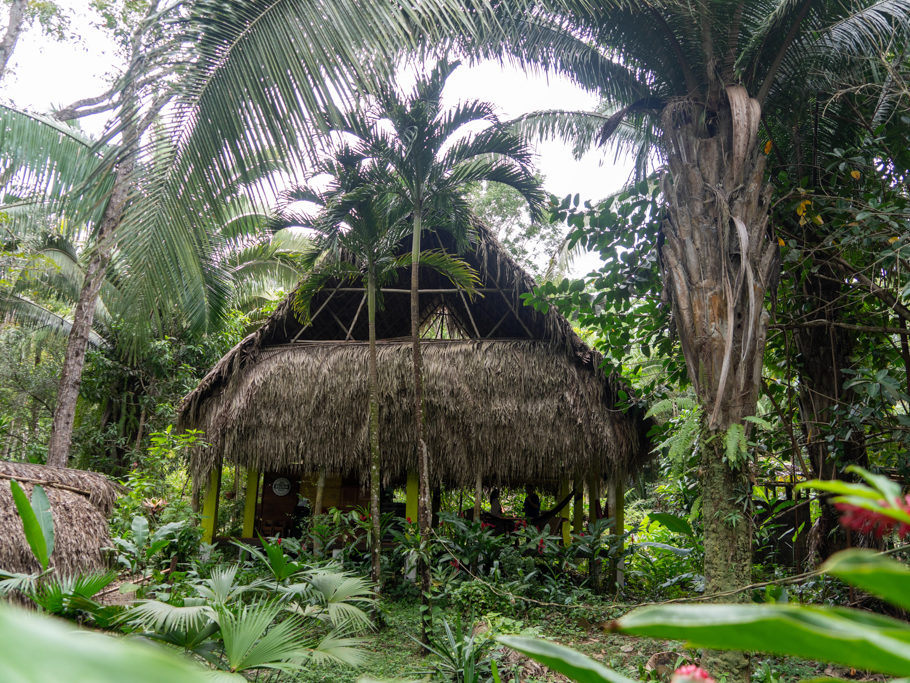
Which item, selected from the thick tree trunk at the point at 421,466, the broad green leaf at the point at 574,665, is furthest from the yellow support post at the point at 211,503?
the broad green leaf at the point at 574,665

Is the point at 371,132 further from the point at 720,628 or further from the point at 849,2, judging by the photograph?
the point at 720,628

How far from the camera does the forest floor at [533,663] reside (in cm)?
435

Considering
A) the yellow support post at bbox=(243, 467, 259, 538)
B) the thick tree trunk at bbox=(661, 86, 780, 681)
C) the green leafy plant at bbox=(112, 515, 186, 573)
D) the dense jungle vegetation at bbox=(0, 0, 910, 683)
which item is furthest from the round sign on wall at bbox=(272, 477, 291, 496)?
the thick tree trunk at bbox=(661, 86, 780, 681)

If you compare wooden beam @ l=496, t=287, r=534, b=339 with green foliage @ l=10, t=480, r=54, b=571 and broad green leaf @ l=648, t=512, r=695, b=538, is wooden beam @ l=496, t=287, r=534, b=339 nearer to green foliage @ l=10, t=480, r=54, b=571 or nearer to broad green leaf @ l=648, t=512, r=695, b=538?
broad green leaf @ l=648, t=512, r=695, b=538

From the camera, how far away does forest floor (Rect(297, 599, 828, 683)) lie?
14.3ft

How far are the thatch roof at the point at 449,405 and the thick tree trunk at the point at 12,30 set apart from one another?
4400mm

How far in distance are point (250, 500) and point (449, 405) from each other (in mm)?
3667

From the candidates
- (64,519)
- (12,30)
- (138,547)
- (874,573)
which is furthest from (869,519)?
(12,30)

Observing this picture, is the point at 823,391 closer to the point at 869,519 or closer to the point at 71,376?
the point at 869,519

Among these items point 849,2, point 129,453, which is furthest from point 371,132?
point 129,453

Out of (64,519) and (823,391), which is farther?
(823,391)

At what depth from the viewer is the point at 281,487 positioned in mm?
10242

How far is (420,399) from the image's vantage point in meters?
6.30

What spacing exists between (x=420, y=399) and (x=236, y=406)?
3028 mm
